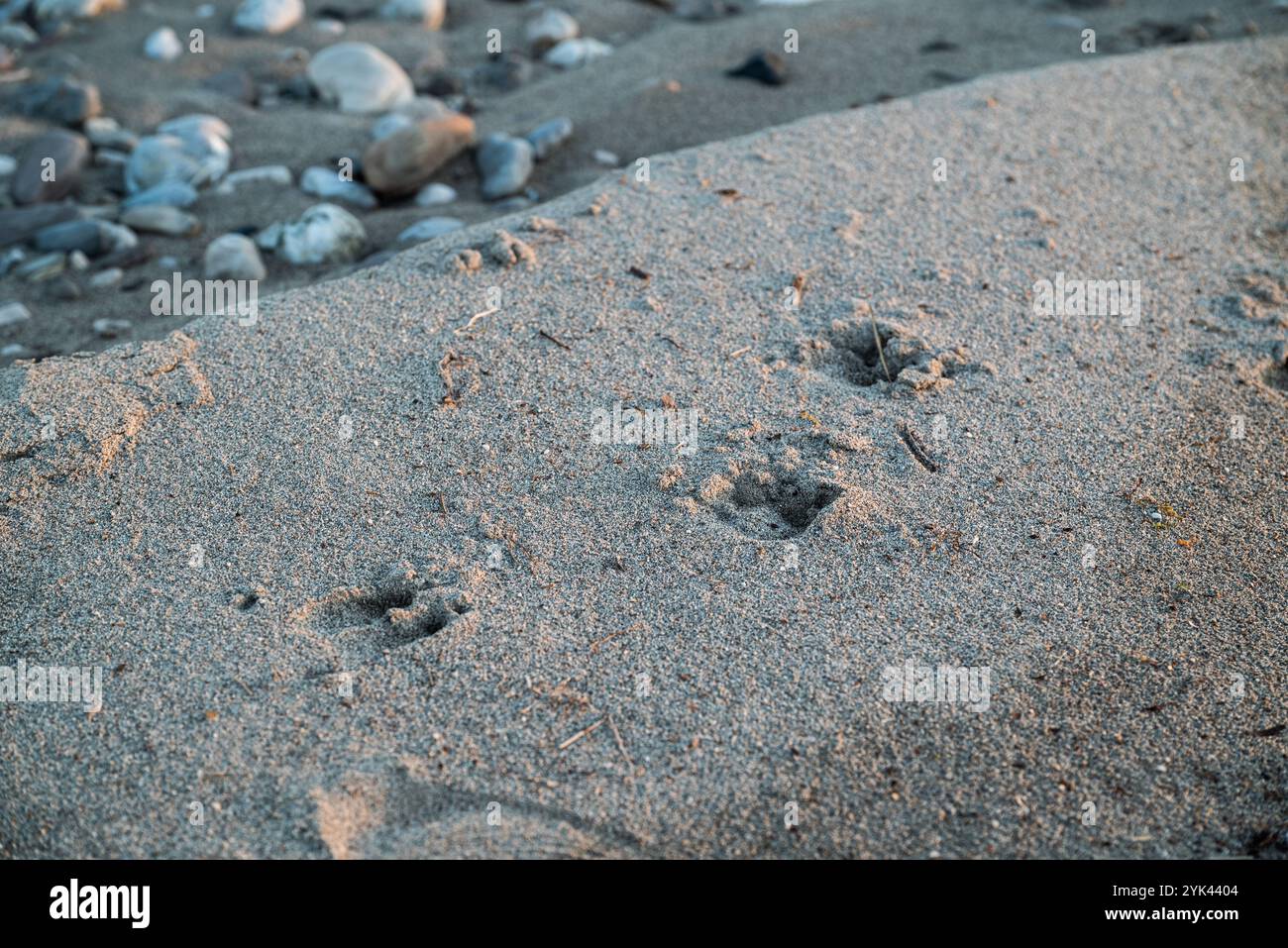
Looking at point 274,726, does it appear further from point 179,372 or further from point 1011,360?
Answer: point 1011,360

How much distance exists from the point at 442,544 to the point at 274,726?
1.94 ft

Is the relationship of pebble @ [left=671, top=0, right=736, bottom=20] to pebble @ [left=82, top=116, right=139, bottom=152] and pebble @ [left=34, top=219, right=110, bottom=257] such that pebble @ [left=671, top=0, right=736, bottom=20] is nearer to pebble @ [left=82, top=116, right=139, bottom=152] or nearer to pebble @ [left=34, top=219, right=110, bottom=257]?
pebble @ [left=82, top=116, right=139, bottom=152]

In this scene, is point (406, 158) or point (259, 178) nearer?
point (406, 158)

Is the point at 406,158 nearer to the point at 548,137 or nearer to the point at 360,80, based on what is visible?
the point at 548,137

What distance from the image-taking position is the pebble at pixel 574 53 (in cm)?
677

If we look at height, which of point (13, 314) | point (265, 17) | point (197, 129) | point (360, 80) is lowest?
point (13, 314)

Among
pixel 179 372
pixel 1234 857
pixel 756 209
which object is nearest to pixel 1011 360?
pixel 756 209

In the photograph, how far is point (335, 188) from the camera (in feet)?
16.6

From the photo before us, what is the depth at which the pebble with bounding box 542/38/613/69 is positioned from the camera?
22.2 ft

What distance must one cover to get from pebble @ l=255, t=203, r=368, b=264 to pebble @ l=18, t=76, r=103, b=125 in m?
2.16

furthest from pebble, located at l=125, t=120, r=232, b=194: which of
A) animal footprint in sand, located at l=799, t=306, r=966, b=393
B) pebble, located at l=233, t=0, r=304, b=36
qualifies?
animal footprint in sand, located at l=799, t=306, r=966, b=393

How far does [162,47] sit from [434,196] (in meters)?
3.11

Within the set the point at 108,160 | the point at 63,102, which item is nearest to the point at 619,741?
the point at 108,160

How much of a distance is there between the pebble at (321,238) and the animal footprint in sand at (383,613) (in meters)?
2.35
